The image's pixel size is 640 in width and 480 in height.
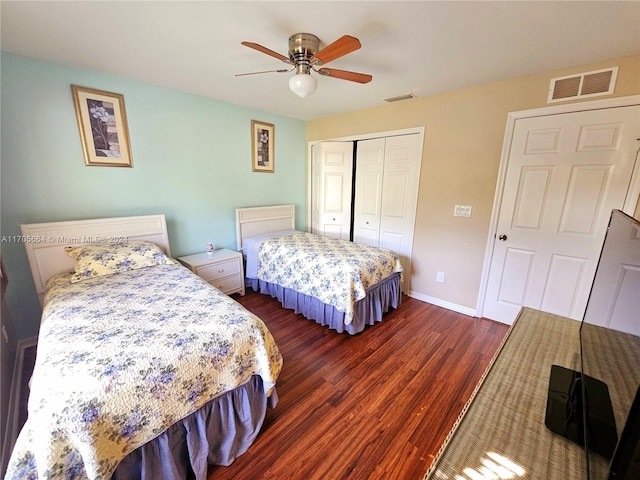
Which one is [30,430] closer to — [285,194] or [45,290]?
[45,290]

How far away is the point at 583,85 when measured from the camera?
81.9 inches

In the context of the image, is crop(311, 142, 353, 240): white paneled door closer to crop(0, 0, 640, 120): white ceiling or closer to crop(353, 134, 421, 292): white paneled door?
crop(353, 134, 421, 292): white paneled door

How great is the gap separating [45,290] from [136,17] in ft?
7.09

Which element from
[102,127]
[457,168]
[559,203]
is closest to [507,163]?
[457,168]

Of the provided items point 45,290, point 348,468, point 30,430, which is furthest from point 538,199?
point 45,290

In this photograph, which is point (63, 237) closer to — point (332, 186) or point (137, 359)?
point (137, 359)

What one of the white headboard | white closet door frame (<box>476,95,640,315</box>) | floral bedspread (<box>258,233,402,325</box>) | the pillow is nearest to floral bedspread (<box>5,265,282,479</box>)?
the pillow

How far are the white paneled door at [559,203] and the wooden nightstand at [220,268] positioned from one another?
288 cm

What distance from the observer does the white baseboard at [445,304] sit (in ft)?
9.64

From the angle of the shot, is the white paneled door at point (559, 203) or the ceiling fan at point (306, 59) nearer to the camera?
the ceiling fan at point (306, 59)

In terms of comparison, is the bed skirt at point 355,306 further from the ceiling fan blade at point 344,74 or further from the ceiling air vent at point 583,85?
the ceiling air vent at point 583,85

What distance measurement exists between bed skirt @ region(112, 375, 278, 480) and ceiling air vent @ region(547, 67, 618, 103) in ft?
10.5

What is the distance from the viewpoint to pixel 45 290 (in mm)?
2115

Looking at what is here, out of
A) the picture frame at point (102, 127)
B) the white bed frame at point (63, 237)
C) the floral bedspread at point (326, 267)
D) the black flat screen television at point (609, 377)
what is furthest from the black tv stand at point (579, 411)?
the picture frame at point (102, 127)
